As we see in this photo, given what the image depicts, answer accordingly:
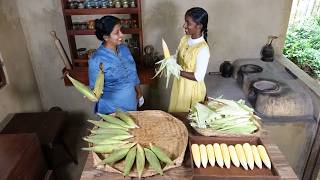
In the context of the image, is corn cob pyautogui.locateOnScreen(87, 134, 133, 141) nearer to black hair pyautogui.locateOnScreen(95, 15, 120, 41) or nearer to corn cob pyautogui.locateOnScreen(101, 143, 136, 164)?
corn cob pyautogui.locateOnScreen(101, 143, 136, 164)

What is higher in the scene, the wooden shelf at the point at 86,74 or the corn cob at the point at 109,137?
the corn cob at the point at 109,137

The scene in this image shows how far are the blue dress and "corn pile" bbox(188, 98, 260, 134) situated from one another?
75 centimetres

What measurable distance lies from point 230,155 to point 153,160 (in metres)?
0.38

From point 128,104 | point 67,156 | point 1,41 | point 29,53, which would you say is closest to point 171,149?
point 128,104

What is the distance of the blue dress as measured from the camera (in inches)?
74.7

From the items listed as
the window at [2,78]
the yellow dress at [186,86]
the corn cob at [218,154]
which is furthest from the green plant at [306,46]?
the window at [2,78]

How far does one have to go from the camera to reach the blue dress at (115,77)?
74.7 inches

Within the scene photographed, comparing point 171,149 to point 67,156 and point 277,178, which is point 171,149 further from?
point 67,156

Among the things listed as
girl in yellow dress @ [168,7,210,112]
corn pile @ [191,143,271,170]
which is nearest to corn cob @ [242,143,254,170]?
corn pile @ [191,143,271,170]

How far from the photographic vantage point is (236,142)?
1.36 meters

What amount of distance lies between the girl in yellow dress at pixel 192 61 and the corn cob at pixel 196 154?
0.79 m

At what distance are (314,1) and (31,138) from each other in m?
4.94

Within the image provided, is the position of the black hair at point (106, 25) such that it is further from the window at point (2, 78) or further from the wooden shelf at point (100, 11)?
the window at point (2, 78)

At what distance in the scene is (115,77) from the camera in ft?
6.54
